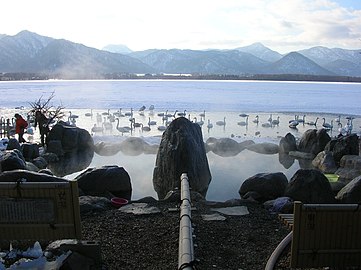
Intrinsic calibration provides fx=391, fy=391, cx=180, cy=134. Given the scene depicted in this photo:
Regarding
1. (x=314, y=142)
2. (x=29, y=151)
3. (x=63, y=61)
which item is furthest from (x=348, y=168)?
(x=63, y=61)

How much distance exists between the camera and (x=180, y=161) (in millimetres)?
11992

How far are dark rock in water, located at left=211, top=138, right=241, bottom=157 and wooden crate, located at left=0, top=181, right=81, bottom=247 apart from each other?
46.4 ft

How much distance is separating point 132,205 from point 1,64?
637 ft

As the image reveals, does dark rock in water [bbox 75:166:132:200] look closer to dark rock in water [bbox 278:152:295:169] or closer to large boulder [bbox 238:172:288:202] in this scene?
large boulder [bbox 238:172:288:202]

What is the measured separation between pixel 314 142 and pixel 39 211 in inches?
635

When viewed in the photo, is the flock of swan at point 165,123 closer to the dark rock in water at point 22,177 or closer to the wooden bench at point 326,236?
the dark rock in water at point 22,177

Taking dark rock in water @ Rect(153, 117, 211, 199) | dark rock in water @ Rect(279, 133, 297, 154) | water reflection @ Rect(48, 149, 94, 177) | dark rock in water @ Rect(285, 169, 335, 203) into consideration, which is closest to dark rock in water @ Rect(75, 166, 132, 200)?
dark rock in water @ Rect(153, 117, 211, 199)

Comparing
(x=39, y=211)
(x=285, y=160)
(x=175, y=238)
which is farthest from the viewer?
(x=285, y=160)

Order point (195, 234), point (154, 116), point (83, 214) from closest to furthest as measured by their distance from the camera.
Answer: point (195, 234) → point (83, 214) → point (154, 116)

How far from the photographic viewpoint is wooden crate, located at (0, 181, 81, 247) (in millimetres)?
5168

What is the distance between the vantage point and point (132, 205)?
8398 mm

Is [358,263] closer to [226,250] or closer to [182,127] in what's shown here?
[226,250]

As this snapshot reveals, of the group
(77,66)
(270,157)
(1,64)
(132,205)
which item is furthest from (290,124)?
(1,64)

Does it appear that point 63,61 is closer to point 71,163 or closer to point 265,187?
point 71,163
